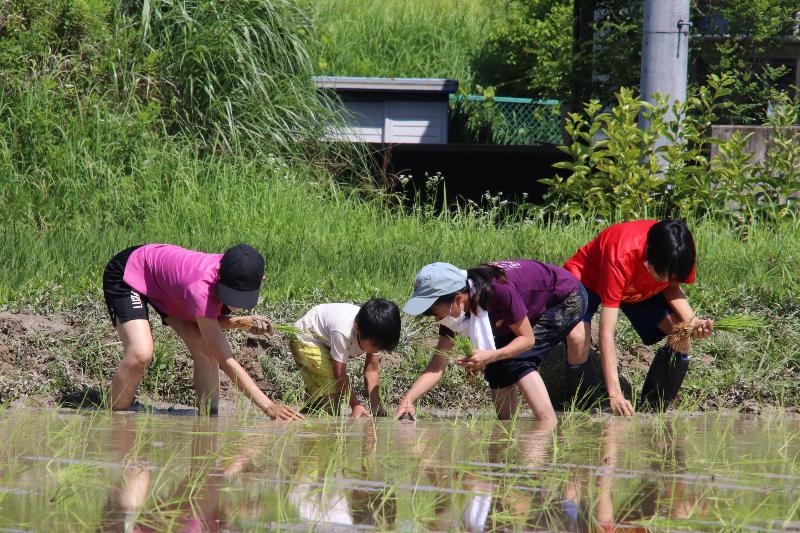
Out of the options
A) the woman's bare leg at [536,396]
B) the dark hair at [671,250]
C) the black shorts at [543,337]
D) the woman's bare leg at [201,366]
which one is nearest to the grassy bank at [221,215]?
the woman's bare leg at [201,366]

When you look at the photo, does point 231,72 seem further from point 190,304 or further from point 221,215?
point 190,304

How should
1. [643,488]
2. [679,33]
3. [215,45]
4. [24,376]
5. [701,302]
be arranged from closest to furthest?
[643,488] → [24,376] → [701,302] → [679,33] → [215,45]

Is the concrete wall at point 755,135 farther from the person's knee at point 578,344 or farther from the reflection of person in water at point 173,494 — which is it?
the reflection of person in water at point 173,494

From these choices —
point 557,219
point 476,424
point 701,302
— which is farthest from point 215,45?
point 476,424

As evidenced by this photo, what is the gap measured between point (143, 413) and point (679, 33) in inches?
233

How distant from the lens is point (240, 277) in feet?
17.1

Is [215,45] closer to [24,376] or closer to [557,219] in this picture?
[557,219]

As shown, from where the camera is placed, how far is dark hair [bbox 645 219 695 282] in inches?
220

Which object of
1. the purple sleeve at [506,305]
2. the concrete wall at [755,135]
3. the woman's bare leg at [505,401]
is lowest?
the woman's bare leg at [505,401]

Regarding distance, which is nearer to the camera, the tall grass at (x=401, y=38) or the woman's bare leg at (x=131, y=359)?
the woman's bare leg at (x=131, y=359)

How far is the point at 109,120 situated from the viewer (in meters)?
9.73

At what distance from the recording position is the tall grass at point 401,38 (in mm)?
19578

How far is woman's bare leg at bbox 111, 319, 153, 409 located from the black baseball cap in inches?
26.1

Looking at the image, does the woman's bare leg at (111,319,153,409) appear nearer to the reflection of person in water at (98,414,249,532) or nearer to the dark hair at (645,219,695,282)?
the reflection of person in water at (98,414,249,532)
